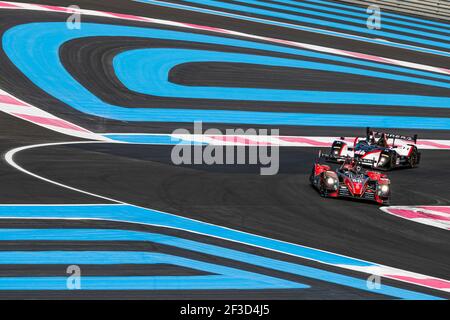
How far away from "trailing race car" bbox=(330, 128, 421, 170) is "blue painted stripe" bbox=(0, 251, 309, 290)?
9626 mm

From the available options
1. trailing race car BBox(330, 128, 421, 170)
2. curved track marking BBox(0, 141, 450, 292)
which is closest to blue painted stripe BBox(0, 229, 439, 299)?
curved track marking BBox(0, 141, 450, 292)

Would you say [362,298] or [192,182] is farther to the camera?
[192,182]

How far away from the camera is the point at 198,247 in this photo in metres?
14.7

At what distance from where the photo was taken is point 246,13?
35312 mm

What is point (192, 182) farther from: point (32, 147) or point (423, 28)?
point (423, 28)

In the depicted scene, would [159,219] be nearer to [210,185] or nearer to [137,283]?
[210,185]

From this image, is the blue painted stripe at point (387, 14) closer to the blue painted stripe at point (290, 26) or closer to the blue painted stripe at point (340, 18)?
the blue painted stripe at point (340, 18)

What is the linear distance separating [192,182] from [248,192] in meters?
1.24

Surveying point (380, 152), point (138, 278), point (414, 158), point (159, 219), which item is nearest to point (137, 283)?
point (138, 278)

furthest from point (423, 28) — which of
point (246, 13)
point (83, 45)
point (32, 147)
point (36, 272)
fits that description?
point (36, 272)

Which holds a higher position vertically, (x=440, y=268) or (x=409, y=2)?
(x=409, y=2)

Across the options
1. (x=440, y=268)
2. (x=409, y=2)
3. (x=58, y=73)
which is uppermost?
(x=409, y=2)

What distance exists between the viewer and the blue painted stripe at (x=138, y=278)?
41.5ft

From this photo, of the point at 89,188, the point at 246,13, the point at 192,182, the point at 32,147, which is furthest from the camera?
the point at 246,13
